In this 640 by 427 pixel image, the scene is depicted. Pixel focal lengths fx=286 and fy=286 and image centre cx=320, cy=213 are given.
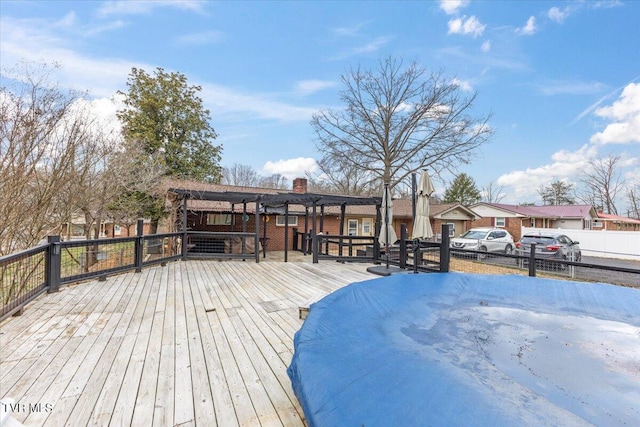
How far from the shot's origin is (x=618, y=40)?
35.3 feet

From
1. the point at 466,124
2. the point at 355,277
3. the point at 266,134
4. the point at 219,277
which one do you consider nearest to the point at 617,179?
the point at 466,124

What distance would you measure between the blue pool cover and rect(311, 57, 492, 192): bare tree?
13026 mm

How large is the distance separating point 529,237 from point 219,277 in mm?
12658

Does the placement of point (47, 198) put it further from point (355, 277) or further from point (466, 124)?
point (466, 124)

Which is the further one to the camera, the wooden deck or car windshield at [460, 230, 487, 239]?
car windshield at [460, 230, 487, 239]

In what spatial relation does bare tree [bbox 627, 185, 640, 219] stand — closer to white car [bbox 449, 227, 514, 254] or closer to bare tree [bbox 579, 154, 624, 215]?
bare tree [bbox 579, 154, 624, 215]

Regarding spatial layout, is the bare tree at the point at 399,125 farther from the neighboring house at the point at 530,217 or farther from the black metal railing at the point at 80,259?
the black metal railing at the point at 80,259

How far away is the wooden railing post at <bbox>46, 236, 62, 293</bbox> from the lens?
494 centimetres

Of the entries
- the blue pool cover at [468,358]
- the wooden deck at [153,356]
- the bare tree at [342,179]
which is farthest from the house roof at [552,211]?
the wooden deck at [153,356]

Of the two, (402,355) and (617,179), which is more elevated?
(617,179)

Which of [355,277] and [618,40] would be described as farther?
[618,40]

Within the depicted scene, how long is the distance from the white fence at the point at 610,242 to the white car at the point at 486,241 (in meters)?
4.51

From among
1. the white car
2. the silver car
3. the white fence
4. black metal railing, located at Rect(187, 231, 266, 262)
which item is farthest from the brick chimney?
the white fence

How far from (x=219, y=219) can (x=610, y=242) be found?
21.4 metres
